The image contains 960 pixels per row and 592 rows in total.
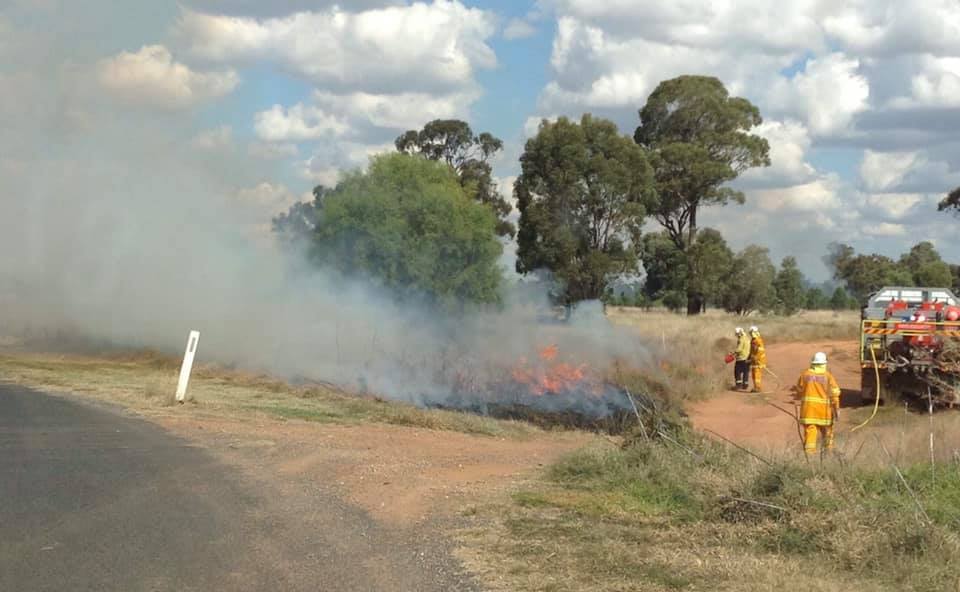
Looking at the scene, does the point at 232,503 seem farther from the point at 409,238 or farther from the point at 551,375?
the point at 409,238

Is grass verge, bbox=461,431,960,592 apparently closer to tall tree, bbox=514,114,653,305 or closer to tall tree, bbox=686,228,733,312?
tall tree, bbox=514,114,653,305

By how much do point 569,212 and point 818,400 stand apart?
36.6 metres

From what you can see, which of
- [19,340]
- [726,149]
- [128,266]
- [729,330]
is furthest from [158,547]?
[726,149]

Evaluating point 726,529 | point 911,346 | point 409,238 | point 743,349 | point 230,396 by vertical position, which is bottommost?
point 230,396

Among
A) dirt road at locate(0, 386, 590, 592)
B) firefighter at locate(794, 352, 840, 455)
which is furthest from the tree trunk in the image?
dirt road at locate(0, 386, 590, 592)

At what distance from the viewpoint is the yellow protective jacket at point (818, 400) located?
47.1ft

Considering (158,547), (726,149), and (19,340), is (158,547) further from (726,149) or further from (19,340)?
(726,149)

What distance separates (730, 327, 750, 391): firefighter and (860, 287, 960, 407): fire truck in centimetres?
303

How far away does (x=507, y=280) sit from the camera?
111ft

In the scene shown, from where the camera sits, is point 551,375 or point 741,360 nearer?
point 551,375

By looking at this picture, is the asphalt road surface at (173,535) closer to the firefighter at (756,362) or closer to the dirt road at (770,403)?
the dirt road at (770,403)

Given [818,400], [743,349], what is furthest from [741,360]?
[818,400]

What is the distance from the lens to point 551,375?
2402 cm

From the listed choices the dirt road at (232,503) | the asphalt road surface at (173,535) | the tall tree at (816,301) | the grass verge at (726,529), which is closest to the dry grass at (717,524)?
the grass verge at (726,529)
